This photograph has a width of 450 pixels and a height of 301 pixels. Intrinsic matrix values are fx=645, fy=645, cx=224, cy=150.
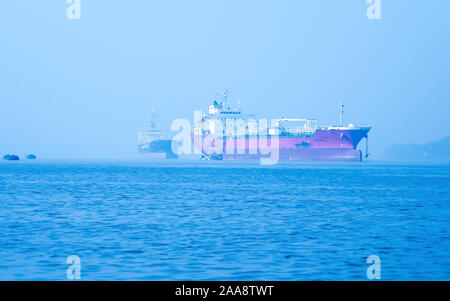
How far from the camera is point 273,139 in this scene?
10719cm

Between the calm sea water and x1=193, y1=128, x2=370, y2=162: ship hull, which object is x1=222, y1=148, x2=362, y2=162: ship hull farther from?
the calm sea water

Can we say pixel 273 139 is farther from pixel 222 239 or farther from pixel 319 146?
pixel 222 239

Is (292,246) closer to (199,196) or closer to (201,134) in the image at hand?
(199,196)

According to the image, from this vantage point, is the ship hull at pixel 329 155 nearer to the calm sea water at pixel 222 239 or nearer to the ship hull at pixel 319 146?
the ship hull at pixel 319 146

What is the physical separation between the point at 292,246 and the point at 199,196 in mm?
18454

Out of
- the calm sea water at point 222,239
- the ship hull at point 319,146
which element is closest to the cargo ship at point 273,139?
the ship hull at point 319,146

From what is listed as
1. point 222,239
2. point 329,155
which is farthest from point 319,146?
point 222,239

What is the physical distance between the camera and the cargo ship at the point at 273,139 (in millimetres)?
99375

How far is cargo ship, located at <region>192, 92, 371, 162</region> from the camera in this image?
99375mm

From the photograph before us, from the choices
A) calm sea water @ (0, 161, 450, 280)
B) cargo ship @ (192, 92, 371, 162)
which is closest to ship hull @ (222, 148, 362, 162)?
cargo ship @ (192, 92, 371, 162)

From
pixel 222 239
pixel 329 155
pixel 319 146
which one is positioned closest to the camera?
pixel 222 239
